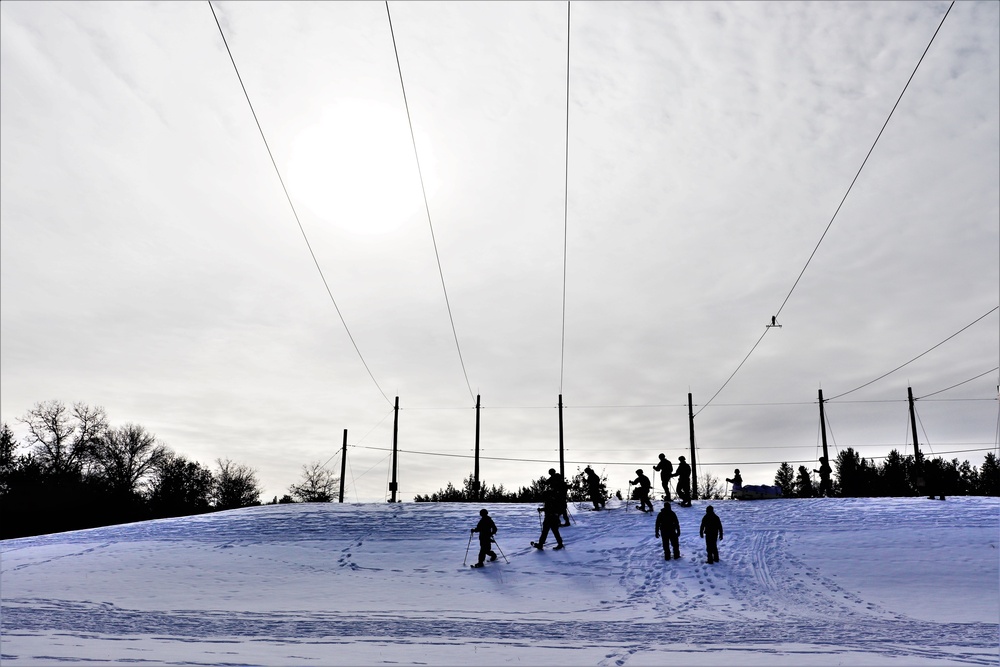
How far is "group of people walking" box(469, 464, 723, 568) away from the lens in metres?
20.0

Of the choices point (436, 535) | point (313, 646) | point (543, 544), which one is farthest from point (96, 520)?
point (313, 646)

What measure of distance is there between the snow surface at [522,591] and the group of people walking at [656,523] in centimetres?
56

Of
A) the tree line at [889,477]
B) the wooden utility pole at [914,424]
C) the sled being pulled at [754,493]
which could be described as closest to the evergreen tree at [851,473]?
the tree line at [889,477]

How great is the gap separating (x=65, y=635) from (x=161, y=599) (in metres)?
4.63

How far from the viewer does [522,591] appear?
17.4m

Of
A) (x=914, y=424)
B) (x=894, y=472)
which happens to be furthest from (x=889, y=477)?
(x=914, y=424)

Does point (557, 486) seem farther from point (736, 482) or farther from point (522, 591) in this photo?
point (736, 482)

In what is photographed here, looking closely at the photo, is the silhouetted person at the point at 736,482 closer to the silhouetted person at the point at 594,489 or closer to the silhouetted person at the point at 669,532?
the silhouetted person at the point at 594,489

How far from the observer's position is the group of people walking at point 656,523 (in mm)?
20033

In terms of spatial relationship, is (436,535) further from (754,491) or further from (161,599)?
(754,491)

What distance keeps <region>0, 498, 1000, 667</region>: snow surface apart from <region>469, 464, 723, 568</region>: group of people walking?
56 centimetres

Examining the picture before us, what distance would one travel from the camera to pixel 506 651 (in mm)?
11672

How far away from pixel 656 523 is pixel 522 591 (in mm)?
5486

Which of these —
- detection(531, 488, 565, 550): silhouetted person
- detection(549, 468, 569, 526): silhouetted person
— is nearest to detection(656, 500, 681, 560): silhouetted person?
detection(531, 488, 565, 550): silhouetted person
